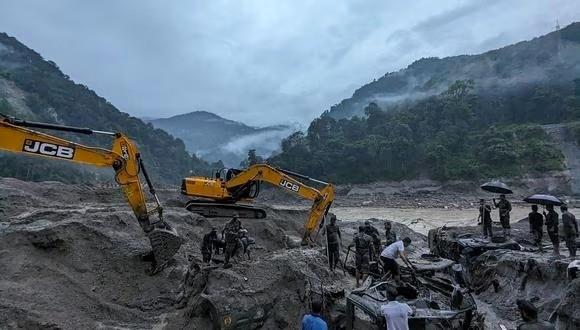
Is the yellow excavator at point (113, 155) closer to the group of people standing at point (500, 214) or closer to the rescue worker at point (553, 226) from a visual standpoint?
the group of people standing at point (500, 214)

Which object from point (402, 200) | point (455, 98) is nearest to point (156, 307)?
point (402, 200)

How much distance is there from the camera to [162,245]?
10.8m

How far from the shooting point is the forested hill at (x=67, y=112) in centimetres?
5856

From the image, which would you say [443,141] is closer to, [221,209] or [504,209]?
[504,209]

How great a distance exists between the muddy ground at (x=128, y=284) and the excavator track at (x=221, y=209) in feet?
7.62

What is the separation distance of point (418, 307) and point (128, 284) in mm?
7069

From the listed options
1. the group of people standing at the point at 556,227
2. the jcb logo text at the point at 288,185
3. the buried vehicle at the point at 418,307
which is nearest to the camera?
the buried vehicle at the point at 418,307

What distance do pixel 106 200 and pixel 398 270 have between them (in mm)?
18793

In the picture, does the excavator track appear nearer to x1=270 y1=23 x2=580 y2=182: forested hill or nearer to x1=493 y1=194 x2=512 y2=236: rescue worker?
x1=493 y1=194 x2=512 y2=236: rescue worker

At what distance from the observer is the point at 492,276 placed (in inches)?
445

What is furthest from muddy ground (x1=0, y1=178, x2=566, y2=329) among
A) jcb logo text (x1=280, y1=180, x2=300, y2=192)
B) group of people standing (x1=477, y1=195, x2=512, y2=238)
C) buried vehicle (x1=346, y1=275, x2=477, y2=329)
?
jcb logo text (x1=280, y1=180, x2=300, y2=192)

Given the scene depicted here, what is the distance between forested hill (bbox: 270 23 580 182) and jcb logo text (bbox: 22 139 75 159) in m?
53.5

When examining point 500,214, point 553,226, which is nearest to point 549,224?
point 553,226

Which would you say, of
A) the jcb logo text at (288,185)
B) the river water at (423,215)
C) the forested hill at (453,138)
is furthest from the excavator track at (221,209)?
the forested hill at (453,138)
